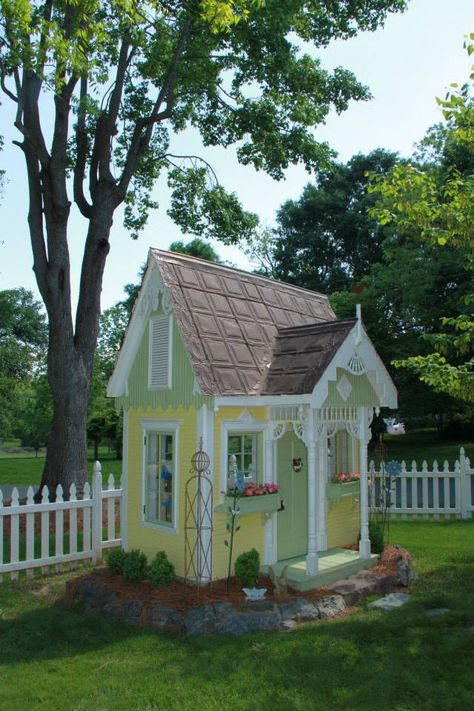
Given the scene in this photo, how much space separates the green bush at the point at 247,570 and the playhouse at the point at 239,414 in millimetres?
400

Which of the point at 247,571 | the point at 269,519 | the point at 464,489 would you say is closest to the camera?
the point at 247,571

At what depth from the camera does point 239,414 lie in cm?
838

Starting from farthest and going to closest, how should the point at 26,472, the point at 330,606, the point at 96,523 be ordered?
1. the point at 26,472
2. the point at 96,523
3. the point at 330,606

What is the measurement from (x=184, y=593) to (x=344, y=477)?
350 cm

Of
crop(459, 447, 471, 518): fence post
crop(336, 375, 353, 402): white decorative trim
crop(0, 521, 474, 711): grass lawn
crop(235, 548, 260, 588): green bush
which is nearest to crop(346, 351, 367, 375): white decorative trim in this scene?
crop(336, 375, 353, 402): white decorative trim

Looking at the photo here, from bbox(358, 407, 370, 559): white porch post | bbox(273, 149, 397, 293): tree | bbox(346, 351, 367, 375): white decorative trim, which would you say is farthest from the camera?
bbox(273, 149, 397, 293): tree

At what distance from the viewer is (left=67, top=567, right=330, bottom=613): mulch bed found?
23.6 ft

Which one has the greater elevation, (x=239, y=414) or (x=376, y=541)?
(x=239, y=414)

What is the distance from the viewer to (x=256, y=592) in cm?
730

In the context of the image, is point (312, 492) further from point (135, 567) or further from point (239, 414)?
point (135, 567)

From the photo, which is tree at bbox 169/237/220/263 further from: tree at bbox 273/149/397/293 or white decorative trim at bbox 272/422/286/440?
white decorative trim at bbox 272/422/286/440

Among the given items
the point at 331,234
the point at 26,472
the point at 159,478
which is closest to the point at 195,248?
the point at 331,234

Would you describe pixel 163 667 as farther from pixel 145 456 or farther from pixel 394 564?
pixel 394 564

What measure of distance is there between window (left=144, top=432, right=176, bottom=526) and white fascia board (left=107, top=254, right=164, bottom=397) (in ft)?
3.83
